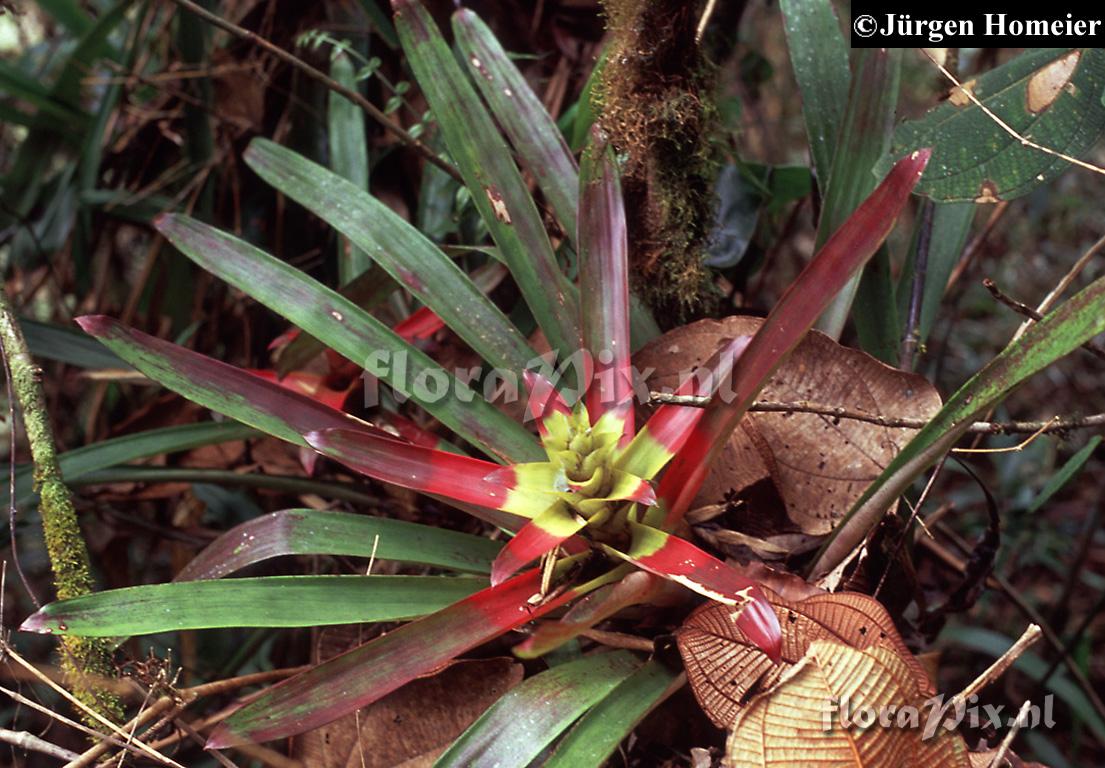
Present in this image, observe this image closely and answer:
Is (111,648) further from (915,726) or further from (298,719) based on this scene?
(915,726)

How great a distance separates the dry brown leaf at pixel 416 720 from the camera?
0.80 m

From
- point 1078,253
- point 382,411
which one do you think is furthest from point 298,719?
point 1078,253

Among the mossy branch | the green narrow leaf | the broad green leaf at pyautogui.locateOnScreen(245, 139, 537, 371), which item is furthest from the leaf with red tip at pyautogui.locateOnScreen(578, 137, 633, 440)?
the green narrow leaf

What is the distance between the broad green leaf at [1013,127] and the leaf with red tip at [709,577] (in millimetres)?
404

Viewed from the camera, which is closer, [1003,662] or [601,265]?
[1003,662]

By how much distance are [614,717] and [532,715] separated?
2.5 inches

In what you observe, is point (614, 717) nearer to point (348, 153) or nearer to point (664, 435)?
point (664, 435)

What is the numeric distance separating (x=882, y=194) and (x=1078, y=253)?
1.93 meters

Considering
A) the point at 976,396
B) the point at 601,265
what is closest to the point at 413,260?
the point at 601,265

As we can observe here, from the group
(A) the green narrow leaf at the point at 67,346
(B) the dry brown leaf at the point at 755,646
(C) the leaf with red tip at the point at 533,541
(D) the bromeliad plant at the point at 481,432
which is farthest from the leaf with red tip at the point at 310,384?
(B) the dry brown leaf at the point at 755,646

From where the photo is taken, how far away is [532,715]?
714mm

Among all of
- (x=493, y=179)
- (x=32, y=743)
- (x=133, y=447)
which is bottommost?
(x=32, y=743)

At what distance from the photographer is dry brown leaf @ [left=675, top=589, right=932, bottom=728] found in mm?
682

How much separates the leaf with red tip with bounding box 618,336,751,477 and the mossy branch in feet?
1.60
